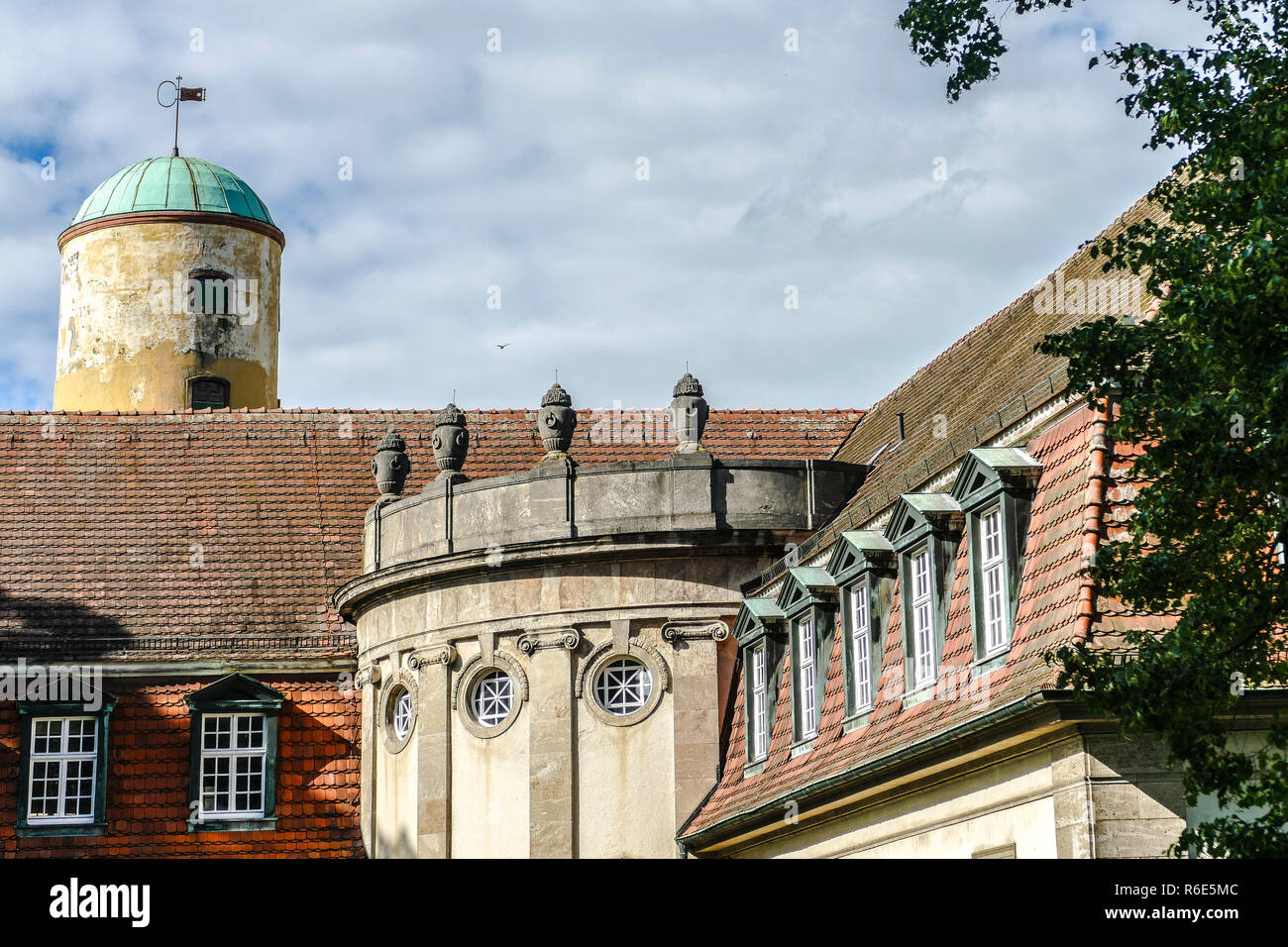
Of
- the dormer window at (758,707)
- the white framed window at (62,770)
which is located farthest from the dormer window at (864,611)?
the white framed window at (62,770)

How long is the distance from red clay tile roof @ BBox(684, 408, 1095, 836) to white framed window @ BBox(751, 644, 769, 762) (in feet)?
3.89

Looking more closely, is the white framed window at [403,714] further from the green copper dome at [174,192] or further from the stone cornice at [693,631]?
the green copper dome at [174,192]

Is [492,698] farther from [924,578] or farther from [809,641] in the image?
[924,578]

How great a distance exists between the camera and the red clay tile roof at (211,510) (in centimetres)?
2980

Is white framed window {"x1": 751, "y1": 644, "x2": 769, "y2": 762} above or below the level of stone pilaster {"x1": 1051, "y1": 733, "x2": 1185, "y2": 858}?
above

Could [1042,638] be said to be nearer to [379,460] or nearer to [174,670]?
[379,460]

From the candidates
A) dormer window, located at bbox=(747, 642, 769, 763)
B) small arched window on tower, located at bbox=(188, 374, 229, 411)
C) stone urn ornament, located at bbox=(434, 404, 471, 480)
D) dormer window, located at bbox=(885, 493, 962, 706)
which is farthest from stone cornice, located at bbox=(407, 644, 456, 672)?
small arched window on tower, located at bbox=(188, 374, 229, 411)

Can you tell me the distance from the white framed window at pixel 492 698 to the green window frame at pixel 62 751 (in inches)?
242

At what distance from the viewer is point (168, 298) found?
129 feet

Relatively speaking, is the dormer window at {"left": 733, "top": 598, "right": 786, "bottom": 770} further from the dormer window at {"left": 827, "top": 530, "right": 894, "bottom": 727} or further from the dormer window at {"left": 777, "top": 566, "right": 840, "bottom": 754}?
the dormer window at {"left": 827, "top": 530, "right": 894, "bottom": 727}

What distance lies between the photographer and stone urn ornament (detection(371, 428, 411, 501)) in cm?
2870

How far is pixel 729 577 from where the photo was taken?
25562 mm

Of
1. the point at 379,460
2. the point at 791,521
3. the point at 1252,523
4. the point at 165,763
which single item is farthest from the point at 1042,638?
the point at 165,763
